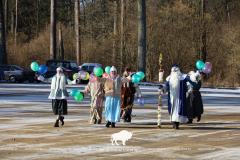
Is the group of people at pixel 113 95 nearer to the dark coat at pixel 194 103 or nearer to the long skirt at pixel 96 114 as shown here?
the long skirt at pixel 96 114

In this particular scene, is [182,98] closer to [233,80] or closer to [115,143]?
[115,143]

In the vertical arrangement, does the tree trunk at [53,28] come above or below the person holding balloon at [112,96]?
above

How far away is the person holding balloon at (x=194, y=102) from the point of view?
1401 centimetres

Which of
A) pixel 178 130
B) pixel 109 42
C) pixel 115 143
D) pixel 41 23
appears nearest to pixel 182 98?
pixel 178 130

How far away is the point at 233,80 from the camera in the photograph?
41406 millimetres

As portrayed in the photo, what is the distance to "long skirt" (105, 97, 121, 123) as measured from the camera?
12.6 metres

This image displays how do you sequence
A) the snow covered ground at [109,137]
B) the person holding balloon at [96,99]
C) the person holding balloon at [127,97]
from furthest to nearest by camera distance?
the person holding balloon at [127,97] < the person holding balloon at [96,99] < the snow covered ground at [109,137]

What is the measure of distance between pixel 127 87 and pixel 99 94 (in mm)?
1379

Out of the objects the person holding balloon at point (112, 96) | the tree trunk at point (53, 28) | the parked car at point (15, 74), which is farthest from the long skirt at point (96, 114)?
the tree trunk at point (53, 28)

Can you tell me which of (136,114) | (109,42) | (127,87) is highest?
(109,42)

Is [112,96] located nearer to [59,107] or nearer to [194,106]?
[59,107]

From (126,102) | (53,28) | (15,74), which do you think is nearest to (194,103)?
(126,102)

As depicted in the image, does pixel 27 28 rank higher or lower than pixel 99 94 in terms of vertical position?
higher

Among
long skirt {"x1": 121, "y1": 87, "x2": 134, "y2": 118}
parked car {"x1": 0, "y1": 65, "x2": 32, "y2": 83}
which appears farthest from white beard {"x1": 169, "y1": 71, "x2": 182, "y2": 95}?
parked car {"x1": 0, "y1": 65, "x2": 32, "y2": 83}
